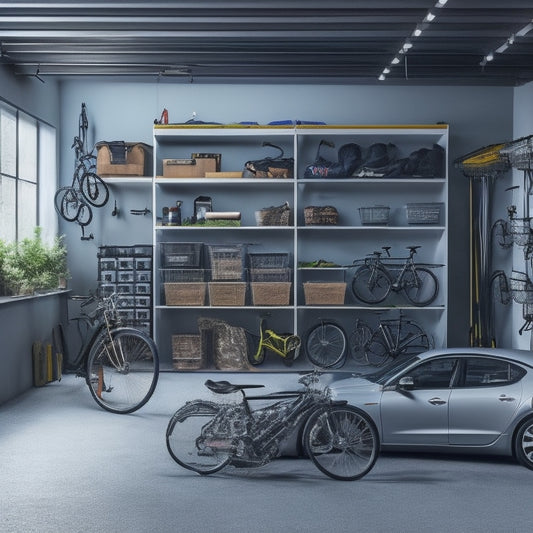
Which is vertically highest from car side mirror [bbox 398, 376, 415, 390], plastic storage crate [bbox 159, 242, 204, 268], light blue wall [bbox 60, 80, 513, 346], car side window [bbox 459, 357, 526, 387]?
light blue wall [bbox 60, 80, 513, 346]

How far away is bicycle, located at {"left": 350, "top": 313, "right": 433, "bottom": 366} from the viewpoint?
36.5ft

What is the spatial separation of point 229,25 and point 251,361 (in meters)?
4.69

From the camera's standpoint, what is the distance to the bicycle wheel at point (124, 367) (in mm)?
7984

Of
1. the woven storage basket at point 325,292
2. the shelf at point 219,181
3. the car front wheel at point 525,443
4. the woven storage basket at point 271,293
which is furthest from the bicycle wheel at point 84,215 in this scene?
the car front wheel at point 525,443

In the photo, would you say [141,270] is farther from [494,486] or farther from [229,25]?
[494,486]

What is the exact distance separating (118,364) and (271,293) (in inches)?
134

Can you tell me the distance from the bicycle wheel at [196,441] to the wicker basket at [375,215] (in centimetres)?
557

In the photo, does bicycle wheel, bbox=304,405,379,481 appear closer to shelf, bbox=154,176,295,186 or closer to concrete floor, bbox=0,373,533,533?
concrete floor, bbox=0,373,533,533

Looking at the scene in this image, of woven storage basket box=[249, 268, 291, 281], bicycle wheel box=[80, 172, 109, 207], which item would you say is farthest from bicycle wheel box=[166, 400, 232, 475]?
bicycle wheel box=[80, 172, 109, 207]

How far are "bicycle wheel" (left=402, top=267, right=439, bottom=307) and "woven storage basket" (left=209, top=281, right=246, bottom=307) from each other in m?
2.07

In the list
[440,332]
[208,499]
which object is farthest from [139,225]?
[208,499]

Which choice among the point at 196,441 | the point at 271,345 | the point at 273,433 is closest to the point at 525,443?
the point at 273,433

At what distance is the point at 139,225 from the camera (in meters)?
11.9

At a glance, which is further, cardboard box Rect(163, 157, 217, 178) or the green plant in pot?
cardboard box Rect(163, 157, 217, 178)
